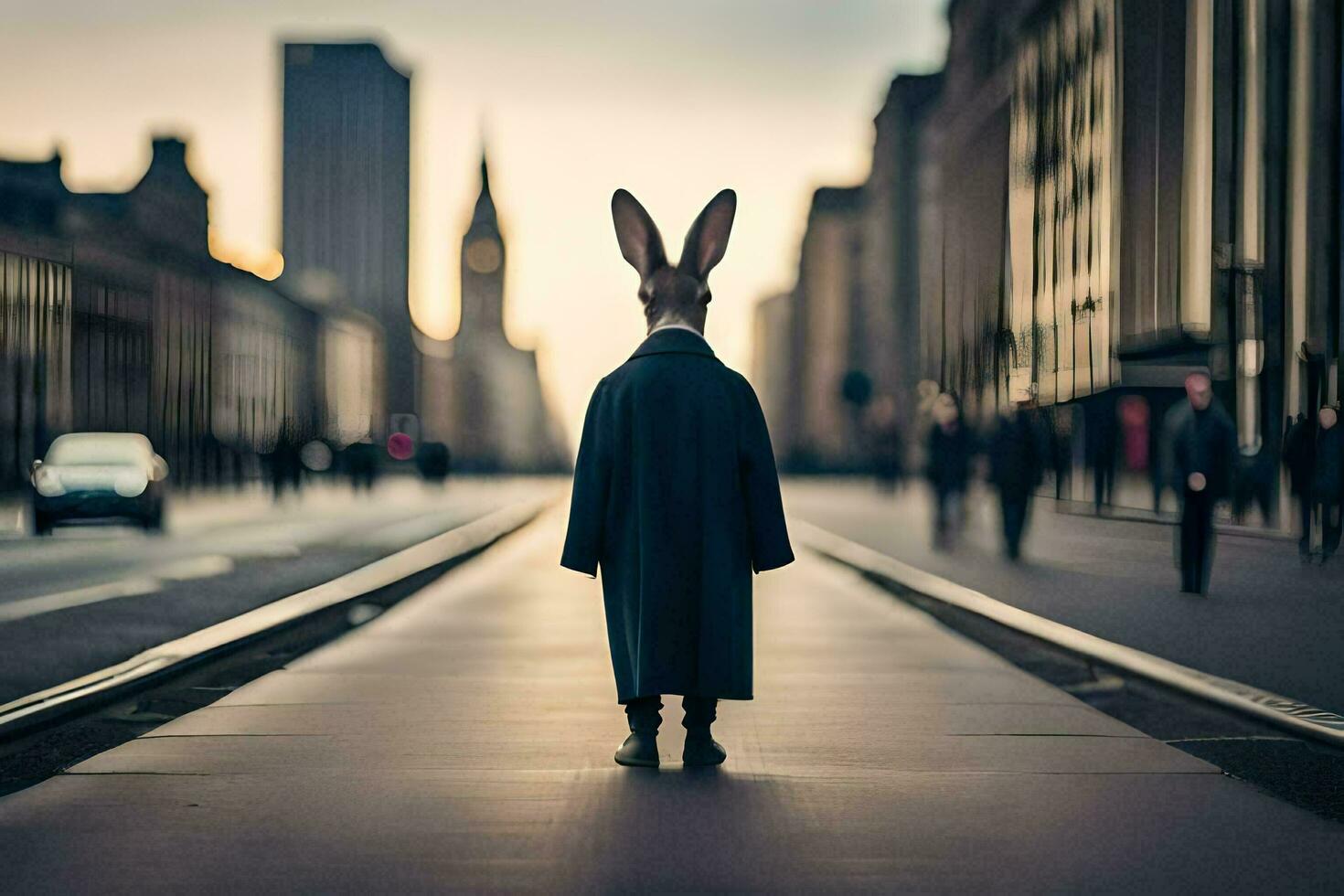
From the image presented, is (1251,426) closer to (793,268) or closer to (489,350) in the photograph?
(793,268)

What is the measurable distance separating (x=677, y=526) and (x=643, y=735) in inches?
30.9

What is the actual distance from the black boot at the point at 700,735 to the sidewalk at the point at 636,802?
0.08 m

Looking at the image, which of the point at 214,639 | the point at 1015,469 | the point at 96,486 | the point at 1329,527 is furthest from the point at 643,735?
the point at 96,486

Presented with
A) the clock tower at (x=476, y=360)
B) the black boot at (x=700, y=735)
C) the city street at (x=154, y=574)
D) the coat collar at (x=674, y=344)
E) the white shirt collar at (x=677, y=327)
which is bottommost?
the city street at (x=154, y=574)

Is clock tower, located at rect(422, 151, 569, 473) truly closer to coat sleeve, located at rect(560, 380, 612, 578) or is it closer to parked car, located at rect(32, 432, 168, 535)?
parked car, located at rect(32, 432, 168, 535)

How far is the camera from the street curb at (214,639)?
262 inches

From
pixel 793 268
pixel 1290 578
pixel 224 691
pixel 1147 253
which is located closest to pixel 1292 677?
pixel 224 691

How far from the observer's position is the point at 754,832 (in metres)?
4.67

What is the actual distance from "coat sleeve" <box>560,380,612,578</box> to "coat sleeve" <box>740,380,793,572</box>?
1.61 feet

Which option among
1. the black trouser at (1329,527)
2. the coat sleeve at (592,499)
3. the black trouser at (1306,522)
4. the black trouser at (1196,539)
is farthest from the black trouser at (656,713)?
the black trouser at (1329,527)

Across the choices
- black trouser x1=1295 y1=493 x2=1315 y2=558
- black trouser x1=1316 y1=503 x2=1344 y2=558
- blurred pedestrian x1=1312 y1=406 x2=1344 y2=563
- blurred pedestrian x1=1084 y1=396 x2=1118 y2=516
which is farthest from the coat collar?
blurred pedestrian x1=1084 y1=396 x2=1118 y2=516

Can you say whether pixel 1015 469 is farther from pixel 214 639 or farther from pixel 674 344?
pixel 674 344

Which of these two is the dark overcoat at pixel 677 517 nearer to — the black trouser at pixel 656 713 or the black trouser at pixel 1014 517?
the black trouser at pixel 656 713

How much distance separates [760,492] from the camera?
5641mm
